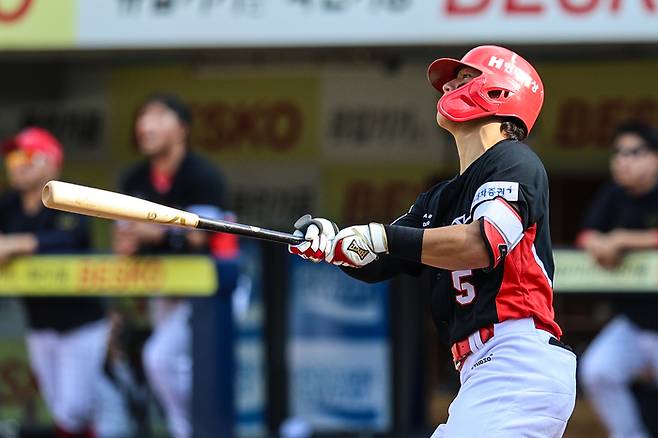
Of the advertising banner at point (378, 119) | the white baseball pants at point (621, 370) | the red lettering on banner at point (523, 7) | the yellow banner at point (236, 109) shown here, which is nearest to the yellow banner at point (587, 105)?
the advertising banner at point (378, 119)

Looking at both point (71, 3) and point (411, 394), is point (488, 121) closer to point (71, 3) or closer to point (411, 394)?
point (411, 394)

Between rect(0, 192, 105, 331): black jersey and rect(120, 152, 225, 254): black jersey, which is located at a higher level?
rect(120, 152, 225, 254): black jersey

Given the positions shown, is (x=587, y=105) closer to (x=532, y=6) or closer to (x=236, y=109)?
(x=236, y=109)

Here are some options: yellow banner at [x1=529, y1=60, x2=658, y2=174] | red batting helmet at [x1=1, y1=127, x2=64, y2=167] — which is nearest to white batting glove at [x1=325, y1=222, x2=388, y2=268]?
red batting helmet at [x1=1, y1=127, x2=64, y2=167]

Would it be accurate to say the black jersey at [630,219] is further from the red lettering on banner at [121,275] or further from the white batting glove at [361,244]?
the white batting glove at [361,244]

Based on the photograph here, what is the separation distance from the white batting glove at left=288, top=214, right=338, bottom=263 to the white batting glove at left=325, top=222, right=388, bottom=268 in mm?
34

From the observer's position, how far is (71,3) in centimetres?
680

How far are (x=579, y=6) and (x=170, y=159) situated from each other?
83.0 inches

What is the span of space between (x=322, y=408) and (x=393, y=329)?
546mm

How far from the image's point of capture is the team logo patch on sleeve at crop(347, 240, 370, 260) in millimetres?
3570

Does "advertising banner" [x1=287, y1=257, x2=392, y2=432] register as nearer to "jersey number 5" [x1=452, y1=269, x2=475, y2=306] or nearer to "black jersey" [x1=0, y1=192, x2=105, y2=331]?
"black jersey" [x1=0, y1=192, x2=105, y2=331]

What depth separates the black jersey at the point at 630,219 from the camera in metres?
6.28

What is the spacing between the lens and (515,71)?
3.82 meters

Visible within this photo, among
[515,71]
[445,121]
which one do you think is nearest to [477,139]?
[445,121]
